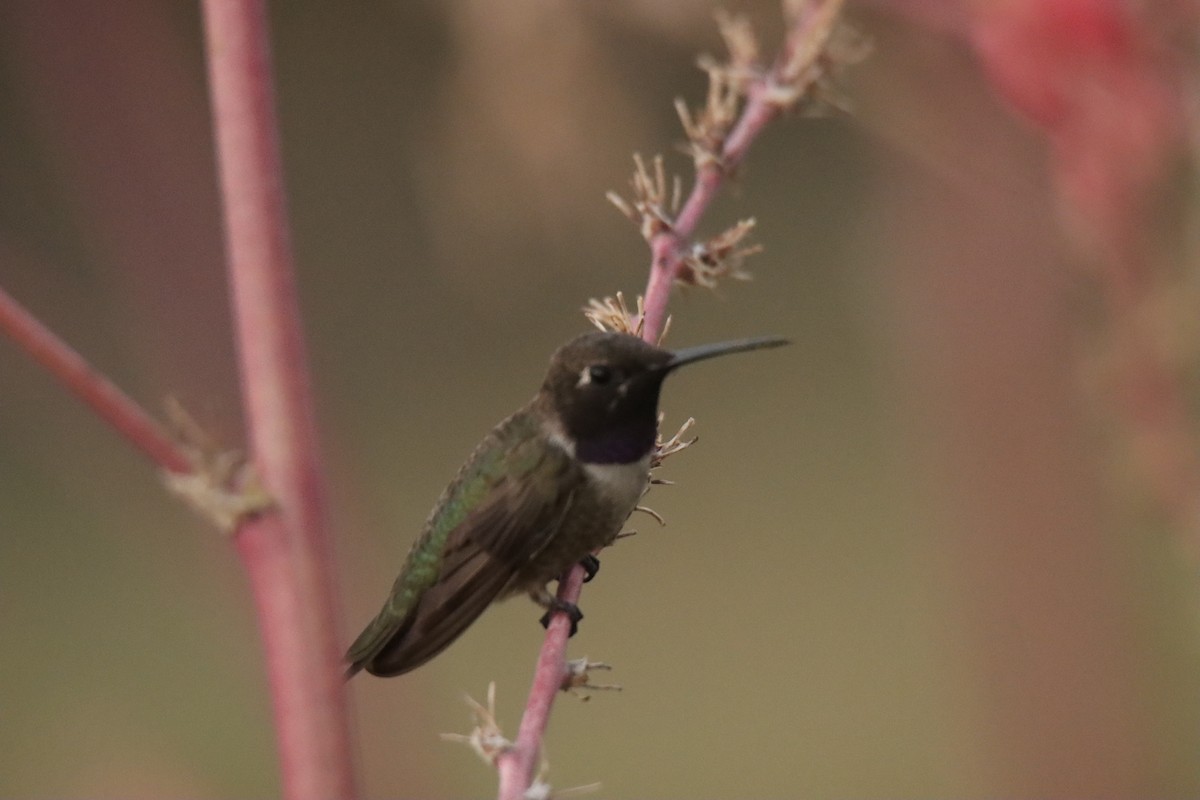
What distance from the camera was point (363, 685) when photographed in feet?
3.79

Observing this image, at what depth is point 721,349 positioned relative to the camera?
0.78 m

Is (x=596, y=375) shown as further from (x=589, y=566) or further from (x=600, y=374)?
(x=589, y=566)

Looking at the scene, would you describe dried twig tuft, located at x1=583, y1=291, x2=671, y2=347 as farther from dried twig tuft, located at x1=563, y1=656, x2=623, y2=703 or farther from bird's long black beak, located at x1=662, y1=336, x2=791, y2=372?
dried twig tuft, located at x1=563, y1=656, x2=623, y2=703

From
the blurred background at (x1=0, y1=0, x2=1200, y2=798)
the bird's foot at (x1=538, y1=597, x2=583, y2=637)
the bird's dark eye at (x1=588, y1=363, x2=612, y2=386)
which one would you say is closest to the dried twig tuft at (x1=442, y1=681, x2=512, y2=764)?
the blurred background at (x1=0, y1=0, x2=1200, y2=798)

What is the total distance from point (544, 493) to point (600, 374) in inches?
4.5

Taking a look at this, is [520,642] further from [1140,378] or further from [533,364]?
[1140,378]

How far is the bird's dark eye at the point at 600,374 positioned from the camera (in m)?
1.03

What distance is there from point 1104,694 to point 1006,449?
0.46 meters

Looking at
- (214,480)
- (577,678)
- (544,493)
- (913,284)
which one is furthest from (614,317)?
(913,284)

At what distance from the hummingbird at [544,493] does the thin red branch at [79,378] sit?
21.3 inches

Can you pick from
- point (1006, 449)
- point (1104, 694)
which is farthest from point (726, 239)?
point (1006, 449)

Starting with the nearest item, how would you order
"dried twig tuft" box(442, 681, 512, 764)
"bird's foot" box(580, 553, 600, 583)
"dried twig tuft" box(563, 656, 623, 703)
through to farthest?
"dried twig tuft" box(442, 681, 512, 764) < "dried twig tuft" box(563, 656, 623, 703) < "bird's foot" box(580, 553, 600, 583)

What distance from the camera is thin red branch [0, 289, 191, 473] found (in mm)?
422

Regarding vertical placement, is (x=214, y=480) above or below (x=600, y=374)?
below
